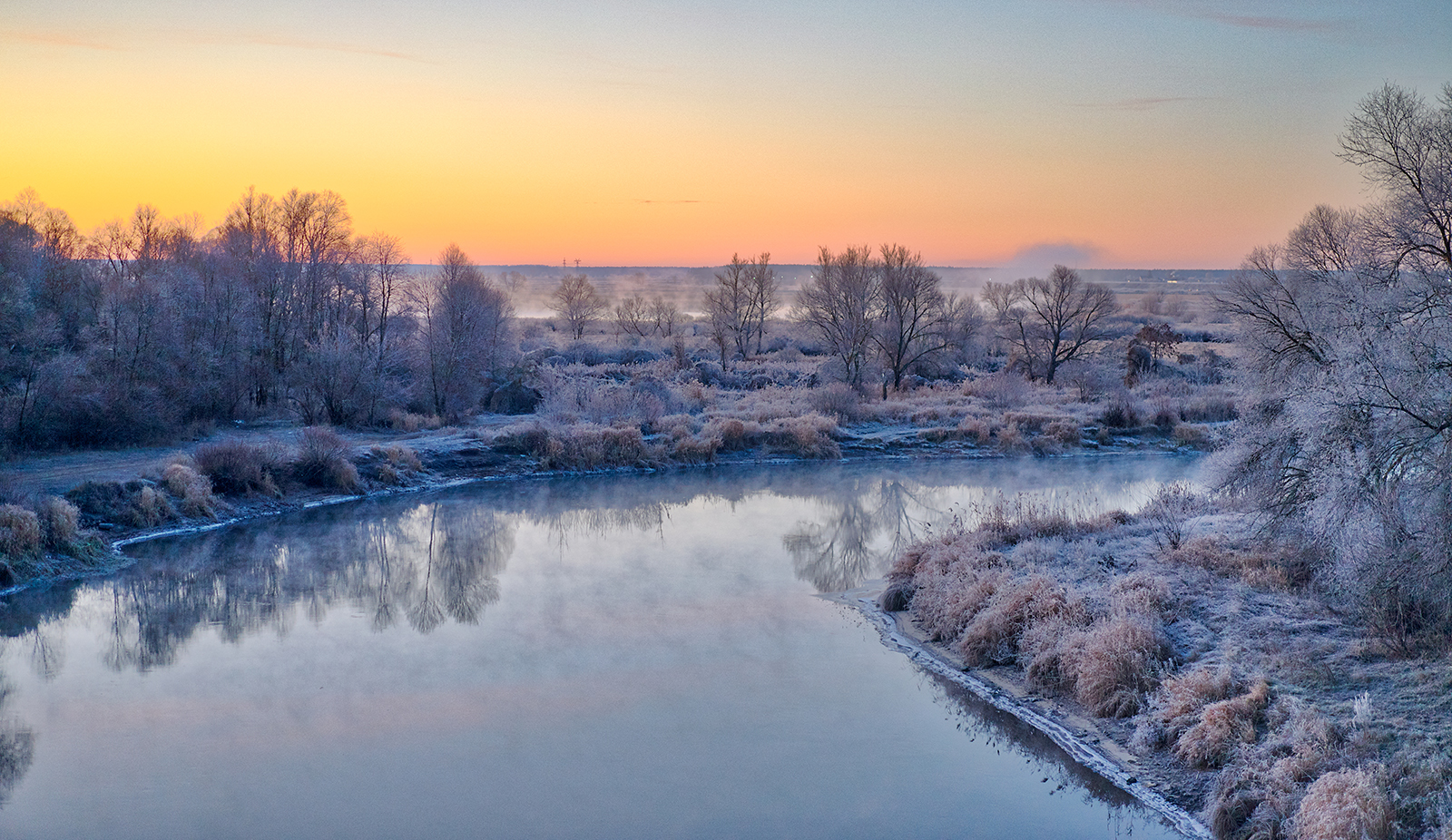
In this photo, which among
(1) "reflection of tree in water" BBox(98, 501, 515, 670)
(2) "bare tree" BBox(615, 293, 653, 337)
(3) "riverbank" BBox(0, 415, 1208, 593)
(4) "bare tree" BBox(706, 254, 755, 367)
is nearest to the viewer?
(1) "reflection of tree in water" BBox(98, 501, 515, 670)

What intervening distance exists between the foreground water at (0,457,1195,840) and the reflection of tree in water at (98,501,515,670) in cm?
6

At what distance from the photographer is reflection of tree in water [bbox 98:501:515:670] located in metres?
12.1

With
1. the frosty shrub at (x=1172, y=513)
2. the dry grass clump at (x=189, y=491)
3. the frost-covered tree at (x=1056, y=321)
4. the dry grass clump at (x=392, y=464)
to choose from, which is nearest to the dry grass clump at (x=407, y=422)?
the dry grass clump at (x=392, y=464)

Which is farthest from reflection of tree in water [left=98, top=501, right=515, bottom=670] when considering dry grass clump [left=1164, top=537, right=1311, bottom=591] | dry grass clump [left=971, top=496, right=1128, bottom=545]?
dry grass clump [left=1164, top=537, right=1311, bottom=591]

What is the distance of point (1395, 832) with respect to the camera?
5.81 meters

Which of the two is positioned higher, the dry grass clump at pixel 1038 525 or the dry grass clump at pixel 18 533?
the dry grass clump at pixel 1038 525

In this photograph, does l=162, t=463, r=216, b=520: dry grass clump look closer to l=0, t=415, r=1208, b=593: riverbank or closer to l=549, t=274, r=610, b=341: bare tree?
l=0, t=415, r=1208, b=593: riverbank

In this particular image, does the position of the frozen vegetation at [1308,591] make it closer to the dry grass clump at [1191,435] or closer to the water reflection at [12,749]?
the water reflection at [12,749]

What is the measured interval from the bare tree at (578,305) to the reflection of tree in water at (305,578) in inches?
1746

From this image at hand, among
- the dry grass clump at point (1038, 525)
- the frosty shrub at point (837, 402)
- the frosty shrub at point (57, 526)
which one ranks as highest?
the frosty shrub at point (837, 402)

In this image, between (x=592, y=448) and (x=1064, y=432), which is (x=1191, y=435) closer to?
(x=1064, y=432)

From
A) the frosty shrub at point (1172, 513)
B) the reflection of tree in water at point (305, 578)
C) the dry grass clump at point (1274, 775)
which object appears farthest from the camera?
the reflection of tree in water at point (305, 578)

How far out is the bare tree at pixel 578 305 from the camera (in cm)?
6312

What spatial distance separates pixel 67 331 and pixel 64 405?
19.0 ft
